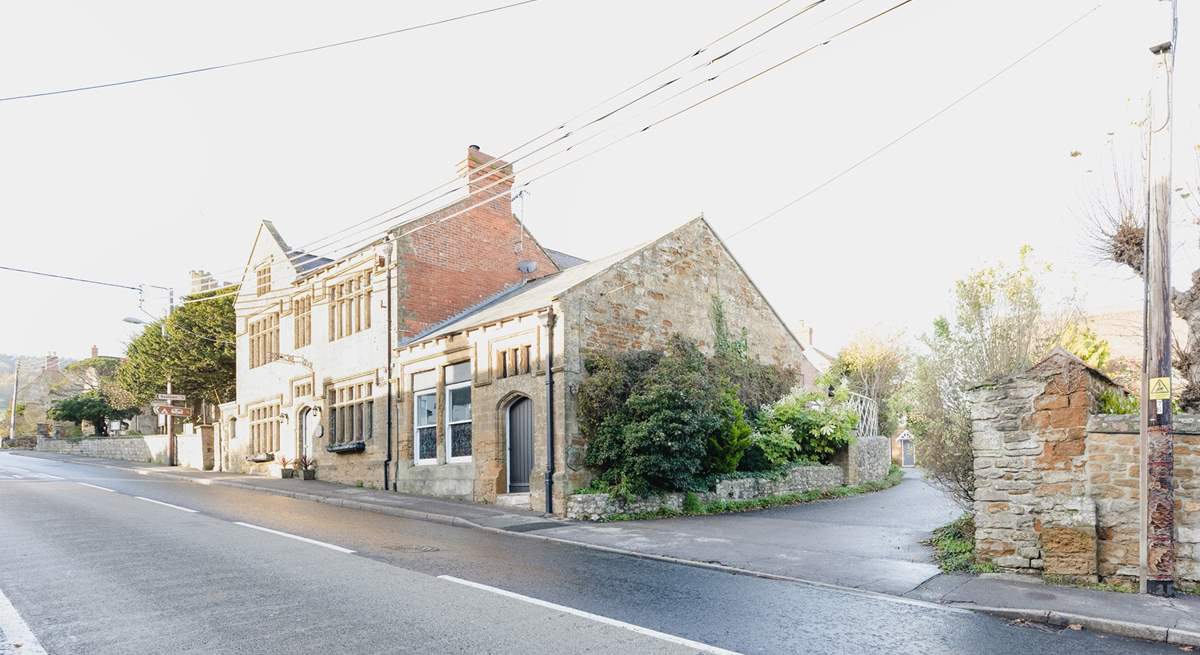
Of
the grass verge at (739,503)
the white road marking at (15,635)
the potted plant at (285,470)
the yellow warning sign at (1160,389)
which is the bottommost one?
the potted plant at (285,470)

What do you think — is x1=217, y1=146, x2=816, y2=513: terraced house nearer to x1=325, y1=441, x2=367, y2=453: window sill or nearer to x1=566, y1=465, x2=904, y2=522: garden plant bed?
x1=325, y1=441, x2=367, y2=453: window sill

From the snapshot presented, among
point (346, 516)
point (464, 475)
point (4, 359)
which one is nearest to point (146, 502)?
point (346, 516)

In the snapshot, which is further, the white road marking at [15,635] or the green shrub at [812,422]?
the green shrub at [812,422]

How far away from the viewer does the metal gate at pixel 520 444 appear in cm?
1773

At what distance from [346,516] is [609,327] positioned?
7050 mm

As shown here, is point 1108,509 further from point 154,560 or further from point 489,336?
point 489,336

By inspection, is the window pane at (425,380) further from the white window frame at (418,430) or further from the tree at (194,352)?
the tree at (194,352)

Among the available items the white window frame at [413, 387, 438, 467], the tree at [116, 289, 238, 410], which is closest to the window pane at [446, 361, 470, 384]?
the white window frame at [413, 387, 438, 467]

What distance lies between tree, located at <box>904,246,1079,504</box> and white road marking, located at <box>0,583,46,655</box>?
11044 millimetres

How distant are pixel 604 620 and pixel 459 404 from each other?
44.2 feet

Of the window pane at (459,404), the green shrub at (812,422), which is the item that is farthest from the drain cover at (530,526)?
the green shrub at (812,422)

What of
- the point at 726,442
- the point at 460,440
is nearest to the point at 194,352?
the point at 460,440

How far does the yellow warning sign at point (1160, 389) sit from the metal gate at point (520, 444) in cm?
1213

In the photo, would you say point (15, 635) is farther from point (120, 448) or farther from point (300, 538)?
point (120, 448)
